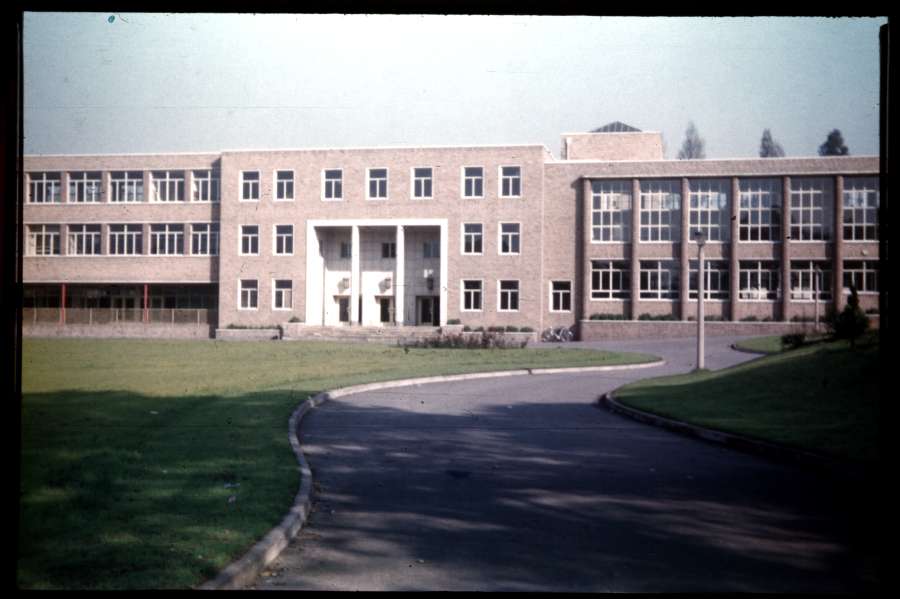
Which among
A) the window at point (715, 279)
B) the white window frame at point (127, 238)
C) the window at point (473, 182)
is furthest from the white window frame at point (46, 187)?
the window at point (715, 279)

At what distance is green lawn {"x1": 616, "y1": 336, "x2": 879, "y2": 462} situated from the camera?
12.4m

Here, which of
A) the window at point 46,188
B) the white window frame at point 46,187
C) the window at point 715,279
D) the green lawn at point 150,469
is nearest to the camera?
the green lawn at point 150,469

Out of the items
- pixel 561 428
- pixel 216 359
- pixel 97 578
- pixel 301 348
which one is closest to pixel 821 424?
pixel 561 428

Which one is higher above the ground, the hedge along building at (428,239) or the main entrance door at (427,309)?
the hedge along building at (428,239)

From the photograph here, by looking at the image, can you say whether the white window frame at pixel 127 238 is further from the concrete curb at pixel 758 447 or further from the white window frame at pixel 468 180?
the concrete curb at pixel 758 447

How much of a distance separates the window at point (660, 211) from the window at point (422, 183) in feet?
43.4

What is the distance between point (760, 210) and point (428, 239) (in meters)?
21.1

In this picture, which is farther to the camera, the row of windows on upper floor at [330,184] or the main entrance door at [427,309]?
the main entrance door at [427,309]

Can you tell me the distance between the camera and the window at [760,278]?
4366 centimetres

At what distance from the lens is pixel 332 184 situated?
5184cm

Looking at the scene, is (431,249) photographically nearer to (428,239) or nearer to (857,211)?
(428,239)

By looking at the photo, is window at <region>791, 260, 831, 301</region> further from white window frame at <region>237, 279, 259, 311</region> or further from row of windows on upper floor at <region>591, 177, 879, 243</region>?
white window frame at <region>237, 279, 259, 311</region>

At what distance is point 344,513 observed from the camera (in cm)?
813

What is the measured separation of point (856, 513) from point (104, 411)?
12073 millimetres
